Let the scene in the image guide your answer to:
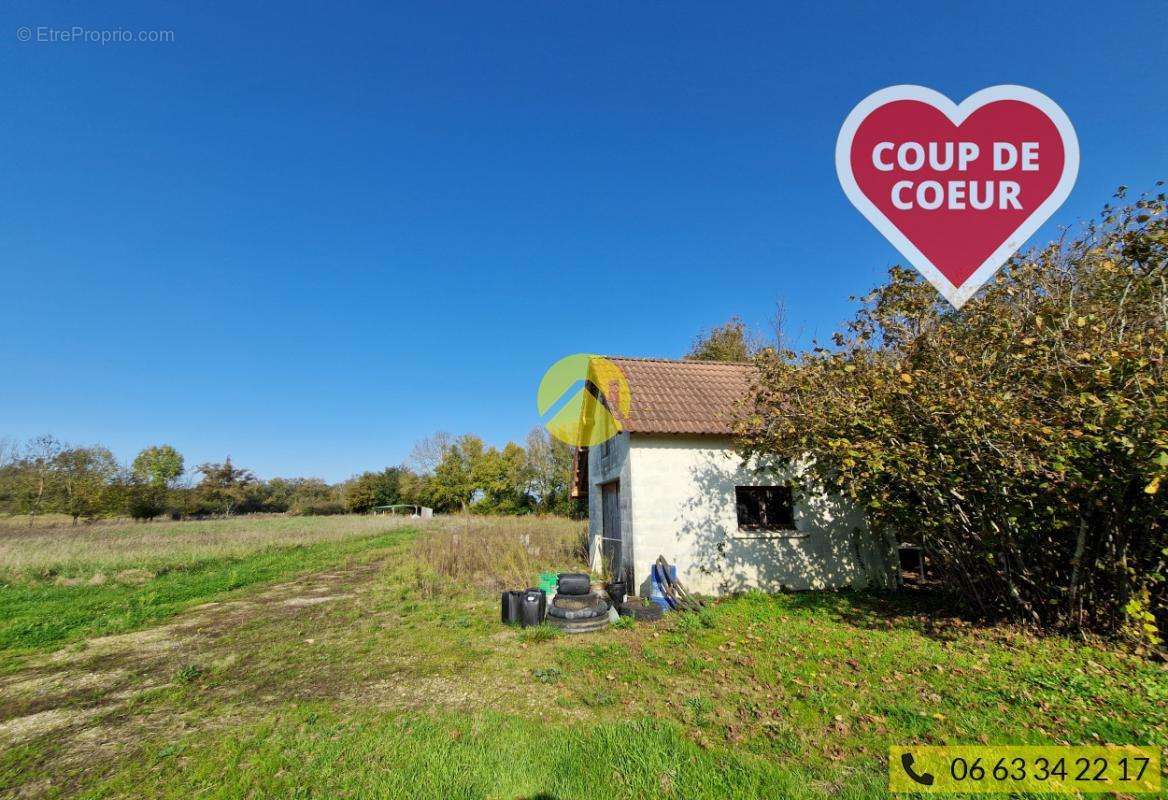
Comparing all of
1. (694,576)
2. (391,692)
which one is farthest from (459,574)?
(391,692)

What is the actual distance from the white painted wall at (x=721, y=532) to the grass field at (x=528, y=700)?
36.0 inches

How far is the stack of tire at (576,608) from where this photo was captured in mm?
7672

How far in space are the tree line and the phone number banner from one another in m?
26.6

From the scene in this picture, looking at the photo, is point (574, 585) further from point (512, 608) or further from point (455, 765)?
point (455, 765)

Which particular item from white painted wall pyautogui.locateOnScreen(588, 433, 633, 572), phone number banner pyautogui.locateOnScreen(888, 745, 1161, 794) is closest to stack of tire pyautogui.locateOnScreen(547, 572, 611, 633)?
white painted wall pyautogui.locateOnScreen(588, 433, 633, 572)

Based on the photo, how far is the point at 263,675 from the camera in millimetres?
6043

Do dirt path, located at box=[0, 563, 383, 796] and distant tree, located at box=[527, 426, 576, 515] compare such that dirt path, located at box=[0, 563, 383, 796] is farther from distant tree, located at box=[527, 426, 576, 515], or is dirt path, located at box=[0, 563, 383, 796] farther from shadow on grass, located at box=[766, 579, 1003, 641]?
distant tree, located at box=[527, 426, 576, 515]

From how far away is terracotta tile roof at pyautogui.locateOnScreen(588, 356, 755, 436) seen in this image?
33.0ft

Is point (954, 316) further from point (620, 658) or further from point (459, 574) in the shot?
point (459, 574)

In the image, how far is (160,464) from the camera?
58.0m

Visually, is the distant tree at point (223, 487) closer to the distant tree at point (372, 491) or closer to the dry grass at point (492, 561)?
the distant tree at point (372, 491)

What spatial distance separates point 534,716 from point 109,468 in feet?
213

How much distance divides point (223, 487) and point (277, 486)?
9.72 m

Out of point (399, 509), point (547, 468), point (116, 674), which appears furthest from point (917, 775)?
point (399, 509)
